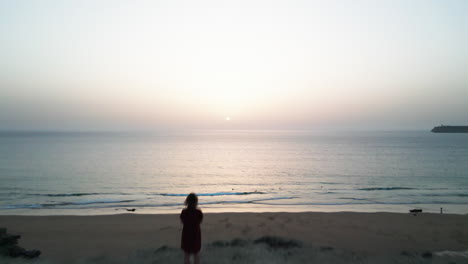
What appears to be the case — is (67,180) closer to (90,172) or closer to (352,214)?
(90,172)

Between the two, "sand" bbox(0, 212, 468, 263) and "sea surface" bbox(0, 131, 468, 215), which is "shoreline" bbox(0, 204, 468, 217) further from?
"sand" bbox(0, 212, 468, 263)

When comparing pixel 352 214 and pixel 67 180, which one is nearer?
pixel 352 214

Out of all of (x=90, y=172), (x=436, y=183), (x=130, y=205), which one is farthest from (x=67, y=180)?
(x=436, y=183)

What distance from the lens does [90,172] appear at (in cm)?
4069

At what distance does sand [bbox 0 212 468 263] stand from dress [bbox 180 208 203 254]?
4.48ft

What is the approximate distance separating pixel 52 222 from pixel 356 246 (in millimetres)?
14722

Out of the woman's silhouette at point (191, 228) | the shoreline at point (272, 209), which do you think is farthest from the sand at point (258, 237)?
the shoreline at point (272, 209)

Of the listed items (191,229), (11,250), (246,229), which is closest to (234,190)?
(246,229)

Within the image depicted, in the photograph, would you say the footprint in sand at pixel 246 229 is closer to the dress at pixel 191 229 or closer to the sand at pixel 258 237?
the sand at pixel 258 237

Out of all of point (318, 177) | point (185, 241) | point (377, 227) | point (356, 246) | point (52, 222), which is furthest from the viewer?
point (318, 177)

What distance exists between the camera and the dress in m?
7.61

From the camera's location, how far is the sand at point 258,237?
31.0 ft

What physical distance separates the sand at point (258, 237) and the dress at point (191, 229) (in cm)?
136

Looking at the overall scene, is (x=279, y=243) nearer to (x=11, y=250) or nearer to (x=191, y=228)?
(x=191, y=228)
